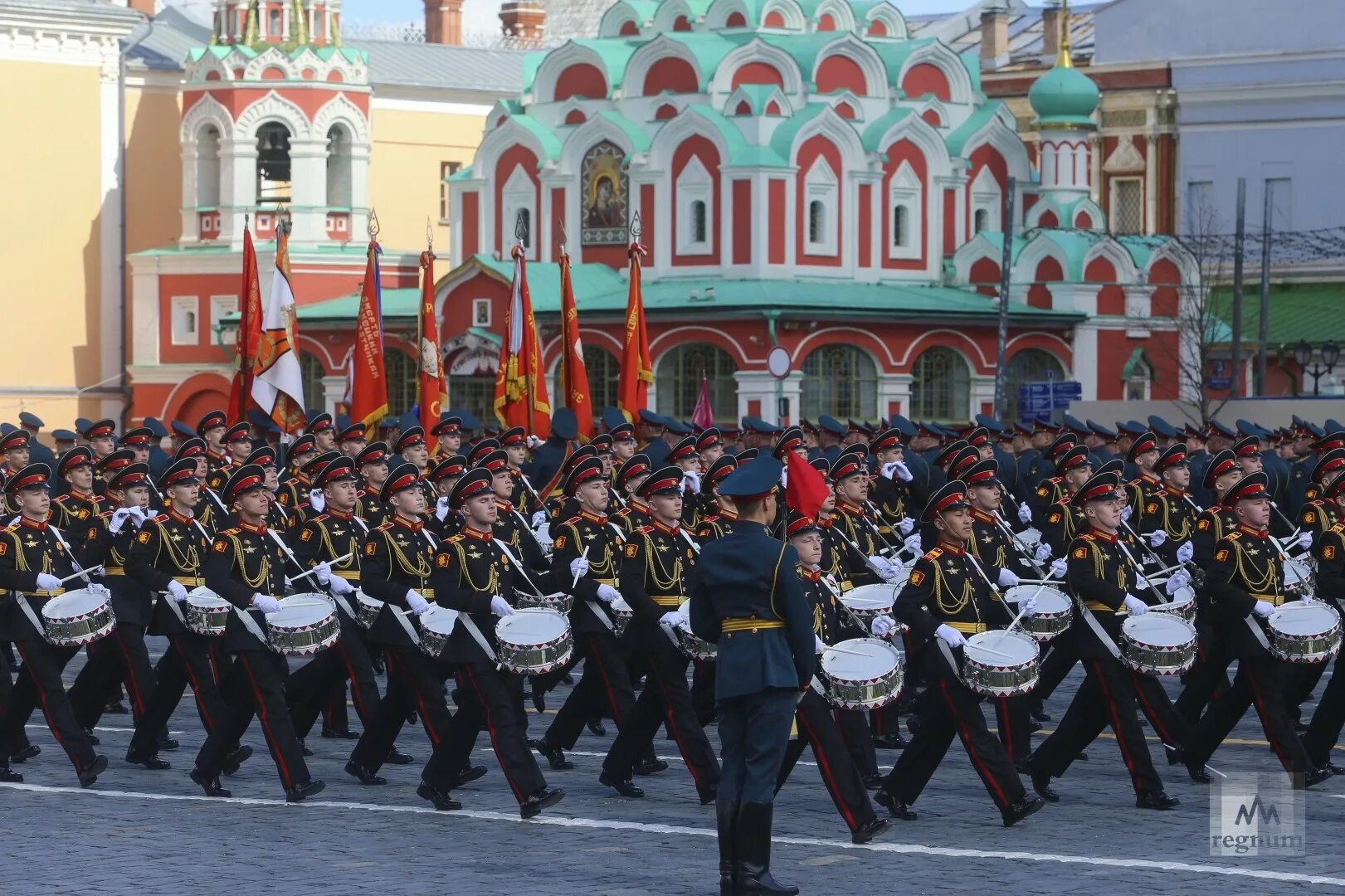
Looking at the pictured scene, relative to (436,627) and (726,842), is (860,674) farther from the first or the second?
(436,627)

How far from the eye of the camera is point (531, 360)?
26.8 meters

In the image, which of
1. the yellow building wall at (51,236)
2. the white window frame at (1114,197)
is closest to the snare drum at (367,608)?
the yellow building wall at (51,236)

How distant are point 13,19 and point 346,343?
11660 mm

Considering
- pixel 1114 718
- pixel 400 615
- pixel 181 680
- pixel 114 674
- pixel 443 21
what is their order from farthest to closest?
pixel 443 21
pixel 114 674
pixel 181 680
pixel 400 615
pixel 1114 718

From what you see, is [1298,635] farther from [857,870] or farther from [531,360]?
[531,360]

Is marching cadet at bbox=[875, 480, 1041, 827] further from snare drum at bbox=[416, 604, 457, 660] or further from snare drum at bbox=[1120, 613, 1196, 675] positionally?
snare drum at bbox=[416, 604, 457, 660]

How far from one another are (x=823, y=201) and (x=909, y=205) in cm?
232

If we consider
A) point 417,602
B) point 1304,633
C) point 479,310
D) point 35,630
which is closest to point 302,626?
point 417,602

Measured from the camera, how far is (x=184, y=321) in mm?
57125

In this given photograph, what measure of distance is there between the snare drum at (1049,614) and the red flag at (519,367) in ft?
43.8

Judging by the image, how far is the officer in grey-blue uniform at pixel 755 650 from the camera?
35.4 feet

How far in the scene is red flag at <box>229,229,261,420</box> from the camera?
2678cm

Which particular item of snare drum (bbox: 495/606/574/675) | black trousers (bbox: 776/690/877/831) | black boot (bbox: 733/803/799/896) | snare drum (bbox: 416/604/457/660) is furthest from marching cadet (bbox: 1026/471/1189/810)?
snare drum (bbox: 416/604/457/660)

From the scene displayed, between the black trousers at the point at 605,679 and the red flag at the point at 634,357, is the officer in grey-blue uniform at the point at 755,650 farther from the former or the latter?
the red flag at the point at 634,357
